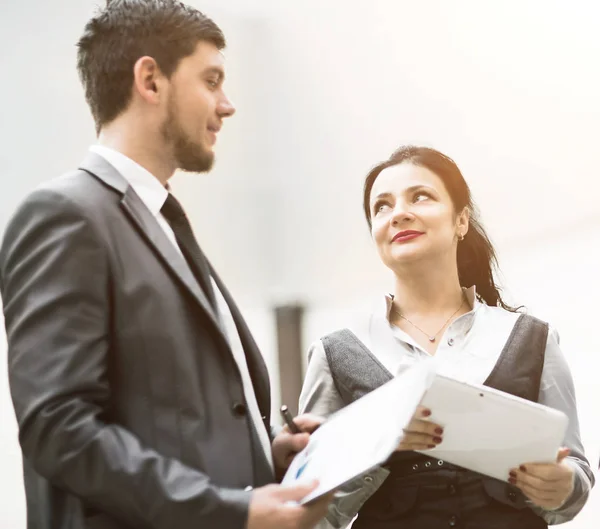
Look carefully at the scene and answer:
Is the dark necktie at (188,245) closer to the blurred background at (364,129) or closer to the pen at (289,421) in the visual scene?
the pen at (289,421)

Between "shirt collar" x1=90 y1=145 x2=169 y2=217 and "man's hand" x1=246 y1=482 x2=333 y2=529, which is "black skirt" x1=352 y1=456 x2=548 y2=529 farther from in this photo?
"shirt collar" x1=90 y1=145 x2=169 y2=217

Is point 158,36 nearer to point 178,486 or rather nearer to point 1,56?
point 178,486

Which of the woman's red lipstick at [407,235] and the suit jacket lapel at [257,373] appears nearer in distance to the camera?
the suit jacket lapel at [257,373]

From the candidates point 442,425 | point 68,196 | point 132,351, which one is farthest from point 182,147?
point 442,425

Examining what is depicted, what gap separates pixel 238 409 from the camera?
985mm

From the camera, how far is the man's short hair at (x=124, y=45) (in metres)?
1.15

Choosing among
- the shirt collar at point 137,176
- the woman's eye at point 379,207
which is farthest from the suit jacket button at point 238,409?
the woman's eye at point 379,207

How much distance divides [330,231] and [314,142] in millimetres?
377

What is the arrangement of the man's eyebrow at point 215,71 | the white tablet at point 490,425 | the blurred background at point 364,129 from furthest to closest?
the blurred background at point 364,129 < the man's eyebrow at point 215,71 < the white tablet at point 490,425

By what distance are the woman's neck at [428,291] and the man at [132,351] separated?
0.42 m

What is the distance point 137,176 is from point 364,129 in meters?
1.57

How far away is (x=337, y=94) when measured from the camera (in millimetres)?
2510

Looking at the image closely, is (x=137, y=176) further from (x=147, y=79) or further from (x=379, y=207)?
(x=379, y=207)

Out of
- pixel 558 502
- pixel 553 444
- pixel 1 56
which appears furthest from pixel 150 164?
pixel 1 56
